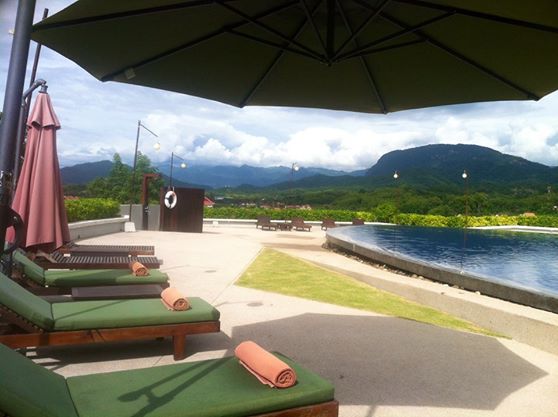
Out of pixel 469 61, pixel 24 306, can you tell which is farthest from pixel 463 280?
pixel 24 306

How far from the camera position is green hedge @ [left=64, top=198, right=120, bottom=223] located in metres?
16.4

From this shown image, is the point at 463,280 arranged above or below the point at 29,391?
below

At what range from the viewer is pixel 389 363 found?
16.4ft

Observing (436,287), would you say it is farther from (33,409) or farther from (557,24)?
(33,409)

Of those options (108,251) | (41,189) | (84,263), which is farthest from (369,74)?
(108,251)

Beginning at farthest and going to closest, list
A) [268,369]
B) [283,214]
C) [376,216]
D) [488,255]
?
[376,216], [283,214], [488,255], [268,369]

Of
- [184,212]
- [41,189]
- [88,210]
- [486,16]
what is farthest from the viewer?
[184,212]

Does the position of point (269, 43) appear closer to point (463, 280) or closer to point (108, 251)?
point (463, 280)

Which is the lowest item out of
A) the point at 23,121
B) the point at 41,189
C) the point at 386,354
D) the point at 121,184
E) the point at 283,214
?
the point at 386,354

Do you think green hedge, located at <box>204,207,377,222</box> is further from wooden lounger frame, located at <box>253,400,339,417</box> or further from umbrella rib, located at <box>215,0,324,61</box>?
wooden lounger frame, located at <box>253,400,339,417</box>

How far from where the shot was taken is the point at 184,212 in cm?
2186

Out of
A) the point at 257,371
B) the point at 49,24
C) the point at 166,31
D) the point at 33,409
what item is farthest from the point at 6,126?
the point at 257,371

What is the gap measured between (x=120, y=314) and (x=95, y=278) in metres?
2.11

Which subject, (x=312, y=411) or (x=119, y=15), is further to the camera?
(x=119, y=15)
